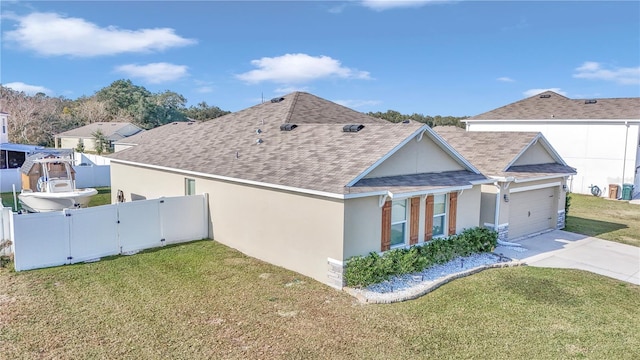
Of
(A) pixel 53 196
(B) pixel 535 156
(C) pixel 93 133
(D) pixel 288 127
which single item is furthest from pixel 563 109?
(C) pixel 93 133

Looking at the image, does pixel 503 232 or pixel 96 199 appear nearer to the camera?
pixel 503 232

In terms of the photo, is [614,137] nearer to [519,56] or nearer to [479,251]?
[519,56]

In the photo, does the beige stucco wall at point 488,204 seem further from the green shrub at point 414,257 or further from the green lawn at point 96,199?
the green lawn at point 96,199

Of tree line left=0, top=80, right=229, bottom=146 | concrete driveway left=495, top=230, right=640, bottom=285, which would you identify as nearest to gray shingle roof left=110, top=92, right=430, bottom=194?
concrete driveway left=495, top=230, right=640, bottom=285

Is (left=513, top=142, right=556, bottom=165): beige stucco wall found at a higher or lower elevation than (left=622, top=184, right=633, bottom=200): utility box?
higher

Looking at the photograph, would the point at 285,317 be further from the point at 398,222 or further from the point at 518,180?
the point at 518,180

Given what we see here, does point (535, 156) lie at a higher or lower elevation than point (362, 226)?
higher

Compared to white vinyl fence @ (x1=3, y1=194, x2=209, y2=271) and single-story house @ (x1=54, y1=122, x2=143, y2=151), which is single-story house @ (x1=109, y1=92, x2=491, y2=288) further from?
single-story house @ (x1=54, y1=122, x2=143, y2=151)
